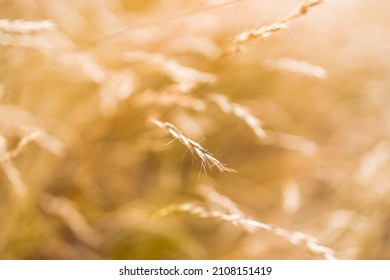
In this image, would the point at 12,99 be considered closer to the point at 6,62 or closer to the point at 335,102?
the point at 6,62

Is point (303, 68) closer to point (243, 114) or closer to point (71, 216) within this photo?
point (243, 114)

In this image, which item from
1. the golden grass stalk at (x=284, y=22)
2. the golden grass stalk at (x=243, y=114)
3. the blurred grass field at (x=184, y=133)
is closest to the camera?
the golden grass stalk at (x=284, y=22)

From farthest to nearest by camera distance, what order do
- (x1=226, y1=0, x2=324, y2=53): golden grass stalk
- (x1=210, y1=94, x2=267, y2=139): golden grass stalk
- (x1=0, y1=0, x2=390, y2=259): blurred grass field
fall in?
(x1=0, y1=0, x2=390, y2=259): blurred grass field → (x1=210, y1=94, x2=267, y2=139): golden grass stalk → (x1=226, y1=0, x2=324, y2=53): golden grass stalk

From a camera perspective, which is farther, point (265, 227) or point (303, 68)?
point (303, 68)

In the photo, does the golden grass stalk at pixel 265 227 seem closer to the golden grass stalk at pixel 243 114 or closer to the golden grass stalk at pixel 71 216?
the golden grass stalk at pixel 243 114

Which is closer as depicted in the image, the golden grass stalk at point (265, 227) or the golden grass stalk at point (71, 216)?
the golden grass stalk at point (265, 227)

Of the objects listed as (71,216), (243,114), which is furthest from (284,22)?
(71,216)

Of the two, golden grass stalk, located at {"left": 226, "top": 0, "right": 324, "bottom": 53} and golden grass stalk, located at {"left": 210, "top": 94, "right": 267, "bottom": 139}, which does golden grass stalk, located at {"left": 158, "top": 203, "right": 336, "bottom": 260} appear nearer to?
golden grass stalk, located at {"left": 210, "top": 94, "right": 267, "bottom": 139}

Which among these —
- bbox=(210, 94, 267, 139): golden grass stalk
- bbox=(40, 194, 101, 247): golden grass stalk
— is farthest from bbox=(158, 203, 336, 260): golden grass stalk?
bbox=(40, 194, 101, 247): golden grass stalk

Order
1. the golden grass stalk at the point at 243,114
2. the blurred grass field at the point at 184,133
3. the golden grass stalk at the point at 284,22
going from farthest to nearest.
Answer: the blurred grass field at the point at 184,133 → the golden grass stalk at the point at 243,114 → the golden grass stalk at the point at 284,22

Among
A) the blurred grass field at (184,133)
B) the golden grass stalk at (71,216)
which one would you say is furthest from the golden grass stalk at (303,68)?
the golden grass stalk at (71,216)
